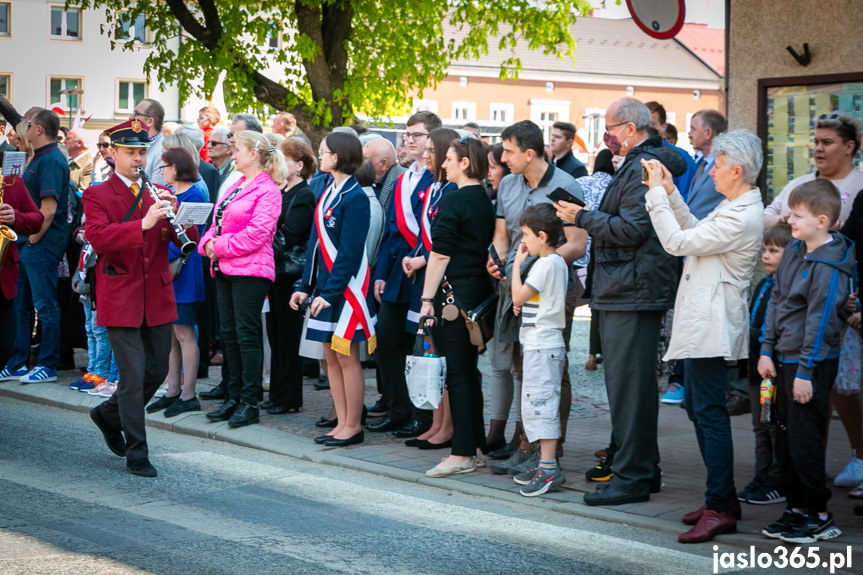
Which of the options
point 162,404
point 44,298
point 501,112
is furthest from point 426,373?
point 501,112

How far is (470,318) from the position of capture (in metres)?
7.42

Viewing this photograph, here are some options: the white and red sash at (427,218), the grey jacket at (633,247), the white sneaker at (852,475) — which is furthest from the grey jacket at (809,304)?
the white and red sash at (427,218)

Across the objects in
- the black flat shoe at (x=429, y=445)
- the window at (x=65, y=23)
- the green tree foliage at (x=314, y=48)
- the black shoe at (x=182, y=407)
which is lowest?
the black flat shoe at (x=429, y=445)

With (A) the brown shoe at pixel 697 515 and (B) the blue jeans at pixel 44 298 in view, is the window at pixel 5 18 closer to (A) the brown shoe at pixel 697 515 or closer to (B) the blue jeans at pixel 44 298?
(B) the blue jeans at pixel 44 298

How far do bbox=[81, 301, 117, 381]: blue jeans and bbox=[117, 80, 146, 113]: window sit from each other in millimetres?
46109

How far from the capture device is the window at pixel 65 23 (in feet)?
179

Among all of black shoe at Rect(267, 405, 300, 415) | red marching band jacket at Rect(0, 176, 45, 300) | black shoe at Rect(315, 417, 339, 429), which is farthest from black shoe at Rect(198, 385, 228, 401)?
red marching band jacket at Rect(0, 176, 45, 300)

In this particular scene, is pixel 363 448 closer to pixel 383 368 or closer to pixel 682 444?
pixel 383 368

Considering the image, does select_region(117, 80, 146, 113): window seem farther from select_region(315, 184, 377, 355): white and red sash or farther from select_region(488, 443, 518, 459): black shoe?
select_region(488, 443, 518, 459): black shoe

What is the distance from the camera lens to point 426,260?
27.1ft

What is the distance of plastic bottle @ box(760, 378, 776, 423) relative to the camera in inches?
240

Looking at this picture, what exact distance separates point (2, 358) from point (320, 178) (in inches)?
121

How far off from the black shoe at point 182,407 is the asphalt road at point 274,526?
50.6 inches

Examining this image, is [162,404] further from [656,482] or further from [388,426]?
[656,482]
